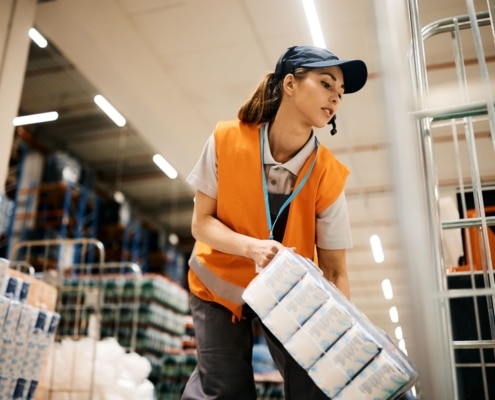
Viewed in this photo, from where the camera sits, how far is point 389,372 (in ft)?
3.51

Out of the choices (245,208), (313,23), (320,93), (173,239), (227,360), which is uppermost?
(173,239)

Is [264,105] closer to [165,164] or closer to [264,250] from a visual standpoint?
[264,250]

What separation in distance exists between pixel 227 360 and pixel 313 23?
2.93 m

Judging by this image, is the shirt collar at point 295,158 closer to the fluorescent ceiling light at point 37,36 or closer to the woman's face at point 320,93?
the woman's face at point 320,93

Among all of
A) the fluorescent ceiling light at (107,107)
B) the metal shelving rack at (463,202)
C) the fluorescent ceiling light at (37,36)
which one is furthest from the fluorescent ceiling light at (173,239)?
the metal shelving rack at (463,202)

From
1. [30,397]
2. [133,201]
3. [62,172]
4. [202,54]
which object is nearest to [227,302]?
[30,397]

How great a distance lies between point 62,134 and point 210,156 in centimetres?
707

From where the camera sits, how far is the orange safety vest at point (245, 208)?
154cm

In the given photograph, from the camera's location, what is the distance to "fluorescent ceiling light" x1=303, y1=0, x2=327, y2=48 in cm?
370

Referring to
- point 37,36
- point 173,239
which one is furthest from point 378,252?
point 173,239

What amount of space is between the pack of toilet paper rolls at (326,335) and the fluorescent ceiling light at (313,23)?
2870mm

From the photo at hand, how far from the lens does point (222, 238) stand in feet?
4.85

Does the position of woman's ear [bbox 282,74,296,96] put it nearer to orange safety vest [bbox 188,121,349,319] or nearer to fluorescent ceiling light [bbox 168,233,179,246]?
orange safety vest [bbox 188,121,349,319]

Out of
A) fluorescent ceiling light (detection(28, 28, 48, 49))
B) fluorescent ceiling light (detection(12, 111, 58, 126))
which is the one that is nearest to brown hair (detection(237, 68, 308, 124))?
fluorescent ceiling light (detection(28, 28, 48, 49))
